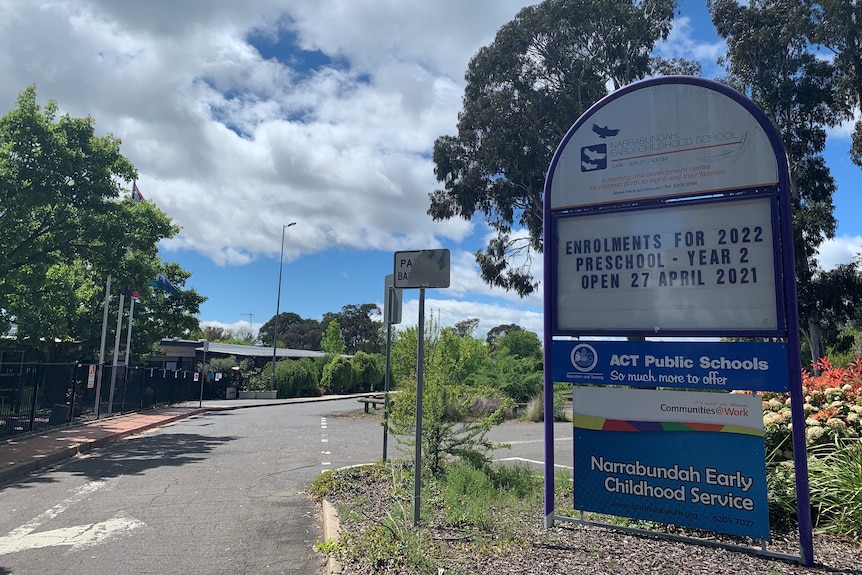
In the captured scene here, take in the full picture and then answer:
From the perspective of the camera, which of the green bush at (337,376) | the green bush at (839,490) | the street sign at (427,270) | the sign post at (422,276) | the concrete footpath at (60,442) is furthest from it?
the green bush at (337,376)

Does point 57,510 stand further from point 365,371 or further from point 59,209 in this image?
point 365,371

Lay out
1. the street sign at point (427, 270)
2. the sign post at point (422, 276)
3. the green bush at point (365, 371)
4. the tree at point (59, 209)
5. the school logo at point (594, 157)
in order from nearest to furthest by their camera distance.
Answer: the sign post at point (422, 276), the street sign at point (427, 270), the school logo at point (594, 157), the tree at point (59, 209), the green bush at point (365, 371)

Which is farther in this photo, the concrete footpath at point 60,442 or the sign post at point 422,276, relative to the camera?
the concrete footpath at point 60,442

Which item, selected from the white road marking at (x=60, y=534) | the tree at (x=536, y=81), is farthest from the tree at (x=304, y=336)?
the white road marking at (x=60, y=534)

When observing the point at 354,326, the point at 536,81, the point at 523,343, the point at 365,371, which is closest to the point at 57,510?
the point at 536,81

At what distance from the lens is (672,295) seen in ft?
16.8

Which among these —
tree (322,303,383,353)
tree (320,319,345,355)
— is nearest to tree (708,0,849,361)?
tree (320,319,345,355)

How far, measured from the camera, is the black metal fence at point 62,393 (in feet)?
42.9

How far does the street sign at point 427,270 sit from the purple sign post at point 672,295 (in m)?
1.02

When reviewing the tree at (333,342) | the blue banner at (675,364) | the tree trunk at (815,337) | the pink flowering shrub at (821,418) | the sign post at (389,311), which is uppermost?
the tree at (333,342)

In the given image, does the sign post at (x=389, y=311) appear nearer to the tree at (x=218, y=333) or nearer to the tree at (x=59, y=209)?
the tree at (x=59, y=209)

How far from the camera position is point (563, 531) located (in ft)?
16.9

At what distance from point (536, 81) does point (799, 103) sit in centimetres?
973

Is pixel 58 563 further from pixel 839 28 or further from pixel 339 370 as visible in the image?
pixel 339 370
